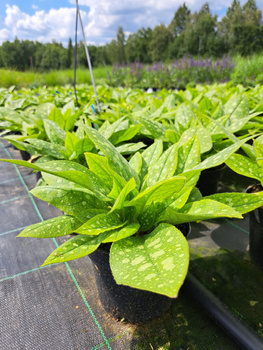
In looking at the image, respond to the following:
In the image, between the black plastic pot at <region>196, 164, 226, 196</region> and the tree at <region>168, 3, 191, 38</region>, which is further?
the tree at <region>168, 3, 191, 38</region>

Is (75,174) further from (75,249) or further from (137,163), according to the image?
(137,163)

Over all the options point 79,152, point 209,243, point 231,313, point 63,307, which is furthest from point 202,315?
point 79,152

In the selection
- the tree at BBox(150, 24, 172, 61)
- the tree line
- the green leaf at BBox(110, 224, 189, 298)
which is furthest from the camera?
the tree at BBox(150, 24, 172, 61)

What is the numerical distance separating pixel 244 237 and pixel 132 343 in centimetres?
104

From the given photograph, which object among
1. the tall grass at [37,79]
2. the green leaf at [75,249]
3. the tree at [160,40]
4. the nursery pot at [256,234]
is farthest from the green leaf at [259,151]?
the tree at [160,40]

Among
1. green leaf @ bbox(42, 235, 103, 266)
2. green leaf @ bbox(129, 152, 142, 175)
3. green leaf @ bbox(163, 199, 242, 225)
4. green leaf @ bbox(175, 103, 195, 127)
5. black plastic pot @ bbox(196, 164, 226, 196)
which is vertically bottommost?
black plastic pot @ bbox(196, 164, 226, 196)

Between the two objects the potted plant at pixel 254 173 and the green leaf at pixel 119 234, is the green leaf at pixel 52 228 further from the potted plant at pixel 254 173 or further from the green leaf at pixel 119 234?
the potted plant at pixel 254 173

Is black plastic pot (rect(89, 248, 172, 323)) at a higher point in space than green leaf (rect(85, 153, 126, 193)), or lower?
lower

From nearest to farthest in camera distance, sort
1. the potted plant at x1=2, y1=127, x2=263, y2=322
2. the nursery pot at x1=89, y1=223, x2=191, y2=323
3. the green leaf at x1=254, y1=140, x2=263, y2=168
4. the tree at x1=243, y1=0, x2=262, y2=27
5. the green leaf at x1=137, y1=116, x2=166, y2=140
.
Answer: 1. the potted plant at x1=2, y1=127, x2=263, y2=322
2. the nursery pot at x1=89, y1=223, x2=191, y2=323
3. the green leaf at x1=254, y1=140, x2=263, y2=168
4. the green leaf at x1=137, y1=116, x2=166, y2=140
5. the tree at x1=243, y1=0, x2=262, y2=27

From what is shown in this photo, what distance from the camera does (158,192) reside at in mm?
866

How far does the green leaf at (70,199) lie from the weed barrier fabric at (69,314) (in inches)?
22.7

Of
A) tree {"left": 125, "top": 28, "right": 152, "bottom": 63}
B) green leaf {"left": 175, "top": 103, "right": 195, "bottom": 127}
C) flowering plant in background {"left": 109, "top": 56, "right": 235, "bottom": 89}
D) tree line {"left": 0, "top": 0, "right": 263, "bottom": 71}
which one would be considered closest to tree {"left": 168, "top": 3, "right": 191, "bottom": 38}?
tree line {"left": 0, "top": 0, "right": 263, "bottom": 71}

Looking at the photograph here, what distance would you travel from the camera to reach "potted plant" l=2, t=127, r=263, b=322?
0.72m

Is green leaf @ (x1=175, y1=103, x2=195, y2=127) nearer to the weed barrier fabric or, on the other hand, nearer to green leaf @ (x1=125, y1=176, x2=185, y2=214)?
the weed barrier fabric
